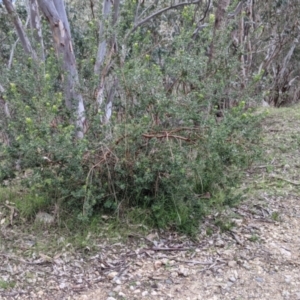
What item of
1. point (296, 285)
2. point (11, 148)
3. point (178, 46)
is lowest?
point (296, 285)

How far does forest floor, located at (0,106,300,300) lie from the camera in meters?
2.63

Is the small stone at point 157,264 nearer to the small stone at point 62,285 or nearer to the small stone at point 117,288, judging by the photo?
the small stone at point 117,288

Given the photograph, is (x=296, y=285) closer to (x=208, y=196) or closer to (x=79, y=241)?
(x=208, y=196)

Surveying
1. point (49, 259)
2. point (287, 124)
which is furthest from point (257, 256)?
point (287, 124)

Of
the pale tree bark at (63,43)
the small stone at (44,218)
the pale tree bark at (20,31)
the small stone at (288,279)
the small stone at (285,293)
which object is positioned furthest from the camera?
the pale tree bark at (20,31)

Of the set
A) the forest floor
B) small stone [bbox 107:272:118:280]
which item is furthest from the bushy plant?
small stone [bbox 107:272:118:280]

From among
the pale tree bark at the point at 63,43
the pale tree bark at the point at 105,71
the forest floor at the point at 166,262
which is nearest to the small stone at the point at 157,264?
the forest floor at the point at 166,262

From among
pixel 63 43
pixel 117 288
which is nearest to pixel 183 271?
pixel 117 288

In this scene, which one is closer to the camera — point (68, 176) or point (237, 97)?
point (68, 176)

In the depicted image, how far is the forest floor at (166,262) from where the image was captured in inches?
104

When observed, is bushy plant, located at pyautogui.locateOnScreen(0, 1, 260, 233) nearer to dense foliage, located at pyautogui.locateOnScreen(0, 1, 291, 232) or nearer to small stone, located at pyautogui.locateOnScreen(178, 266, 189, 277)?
dense foliage, located at pyautogui.locateOnScreen(0, 1, 291, 232)

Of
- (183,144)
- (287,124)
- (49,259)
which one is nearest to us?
(49,259)

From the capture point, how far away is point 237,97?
3895 mm

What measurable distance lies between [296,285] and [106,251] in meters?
1.45
